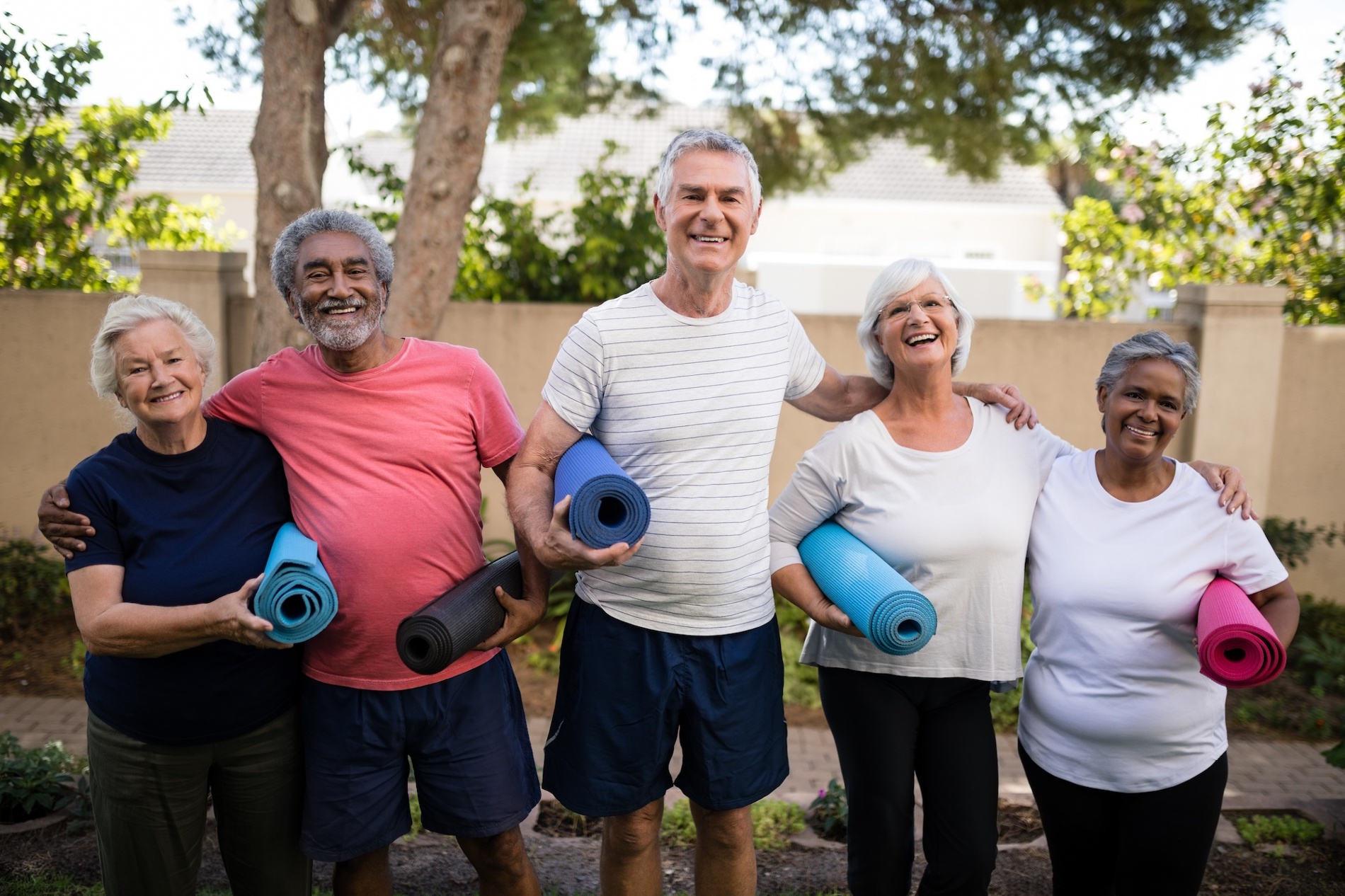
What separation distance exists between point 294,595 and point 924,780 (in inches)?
63.9

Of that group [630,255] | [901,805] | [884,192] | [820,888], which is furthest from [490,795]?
[884,192]

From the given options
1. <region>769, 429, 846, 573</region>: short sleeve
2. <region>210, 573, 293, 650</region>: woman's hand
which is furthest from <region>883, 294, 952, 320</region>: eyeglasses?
<region>210, 573, 293, 650</region>: woman's hand

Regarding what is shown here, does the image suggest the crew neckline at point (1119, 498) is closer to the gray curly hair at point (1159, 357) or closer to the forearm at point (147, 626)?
the gray curly hair at point (1159, 357)

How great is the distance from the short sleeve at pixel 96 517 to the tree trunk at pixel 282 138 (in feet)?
9.30

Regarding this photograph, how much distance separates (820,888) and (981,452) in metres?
1.70

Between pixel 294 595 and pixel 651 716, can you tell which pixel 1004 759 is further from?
pixel 294 595

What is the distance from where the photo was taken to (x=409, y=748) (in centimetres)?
250

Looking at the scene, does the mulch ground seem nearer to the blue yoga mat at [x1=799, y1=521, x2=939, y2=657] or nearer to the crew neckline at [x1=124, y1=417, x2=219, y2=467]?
the blue yoga mat at [x1=799, y1=521, x2=939, y2=657]

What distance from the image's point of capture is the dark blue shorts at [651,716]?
252cm

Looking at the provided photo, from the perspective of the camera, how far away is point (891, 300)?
2.63m

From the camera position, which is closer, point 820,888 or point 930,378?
point 930,378

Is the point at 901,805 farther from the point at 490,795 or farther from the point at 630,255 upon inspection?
the point at 630,255

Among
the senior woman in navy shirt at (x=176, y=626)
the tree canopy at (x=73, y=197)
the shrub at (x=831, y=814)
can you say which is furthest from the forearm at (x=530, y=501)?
the tree canopy at (x=73, y=197)

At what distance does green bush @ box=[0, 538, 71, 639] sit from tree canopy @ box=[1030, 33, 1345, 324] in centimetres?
759
